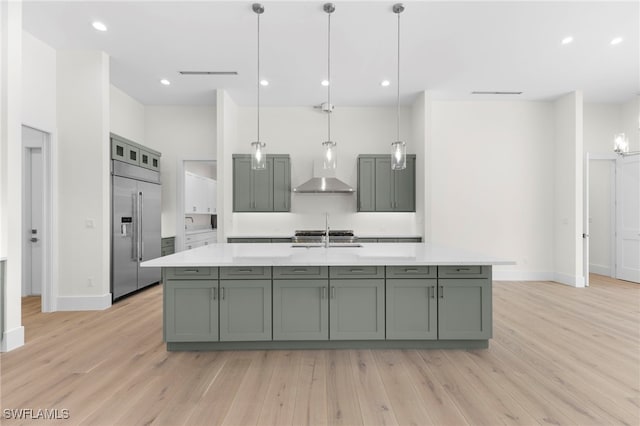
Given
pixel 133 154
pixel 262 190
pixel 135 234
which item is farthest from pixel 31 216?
pixel 262 190

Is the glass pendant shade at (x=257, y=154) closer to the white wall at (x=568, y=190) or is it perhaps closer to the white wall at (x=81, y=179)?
the white wall at (x=81, y=179)

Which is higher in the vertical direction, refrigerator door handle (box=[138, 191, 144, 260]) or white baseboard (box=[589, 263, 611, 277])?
refrigerator door handle (box=[138, 191, 144, 260])

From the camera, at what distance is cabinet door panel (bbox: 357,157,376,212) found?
20.3 feet

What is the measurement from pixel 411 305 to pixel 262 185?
153 inches

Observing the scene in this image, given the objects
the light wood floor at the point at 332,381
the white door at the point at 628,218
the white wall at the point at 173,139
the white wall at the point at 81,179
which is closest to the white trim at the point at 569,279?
the white door at the point at 628,218

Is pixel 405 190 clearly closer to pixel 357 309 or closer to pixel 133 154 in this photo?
pixel 357 309

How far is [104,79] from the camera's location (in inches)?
174

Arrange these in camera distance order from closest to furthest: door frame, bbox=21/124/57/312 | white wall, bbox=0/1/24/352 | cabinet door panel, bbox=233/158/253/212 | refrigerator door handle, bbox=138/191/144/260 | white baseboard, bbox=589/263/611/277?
white wall, bbox=0/1/24/352
door frame, bbox=21/124/57/312
refrigerator door handle, bbox=138/191/144/260
cabinet door panel, bbox=233/158/253/212
white baseboard, bbox=589/263/611/277

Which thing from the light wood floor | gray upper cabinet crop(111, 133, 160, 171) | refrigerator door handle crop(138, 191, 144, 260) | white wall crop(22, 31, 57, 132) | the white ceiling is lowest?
the light wood floor

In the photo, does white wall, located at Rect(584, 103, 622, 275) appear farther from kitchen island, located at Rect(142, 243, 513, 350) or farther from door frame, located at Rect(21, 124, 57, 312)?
door frame, located at Rect(21, 124, 57, 312)

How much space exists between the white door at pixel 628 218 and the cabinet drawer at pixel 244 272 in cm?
717

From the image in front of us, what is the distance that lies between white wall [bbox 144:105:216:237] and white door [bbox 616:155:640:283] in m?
8.12

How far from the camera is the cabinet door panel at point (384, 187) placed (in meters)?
6.14

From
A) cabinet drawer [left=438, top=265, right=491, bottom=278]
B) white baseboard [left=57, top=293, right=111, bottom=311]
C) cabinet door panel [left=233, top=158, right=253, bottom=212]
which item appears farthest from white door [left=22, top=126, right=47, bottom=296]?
cabinet drawer [left=438, top=265, right=491, bottom=278]
